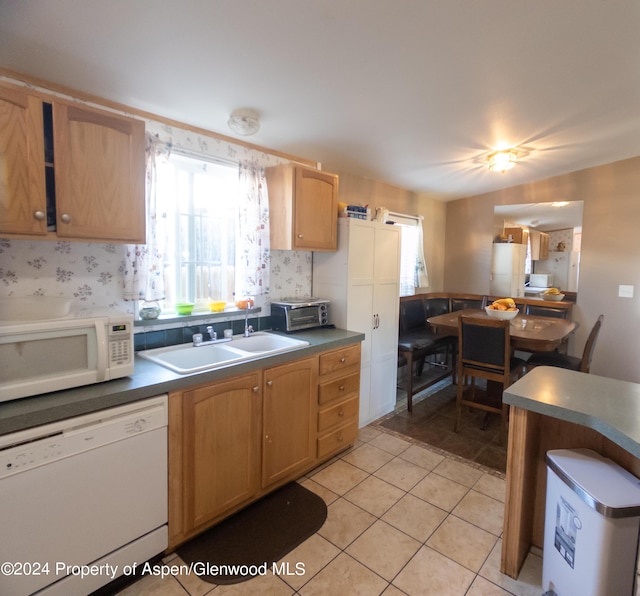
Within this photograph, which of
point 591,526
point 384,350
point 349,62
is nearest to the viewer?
point 591,526

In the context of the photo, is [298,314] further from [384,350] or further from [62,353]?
[62,353]

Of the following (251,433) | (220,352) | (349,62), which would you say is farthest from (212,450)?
(349,62)

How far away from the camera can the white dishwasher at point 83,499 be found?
48.9 inches

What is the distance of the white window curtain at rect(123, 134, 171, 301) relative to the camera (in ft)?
6.48

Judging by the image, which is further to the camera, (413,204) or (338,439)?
(413,204)

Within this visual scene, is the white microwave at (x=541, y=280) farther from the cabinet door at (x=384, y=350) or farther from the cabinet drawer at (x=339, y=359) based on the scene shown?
the cabinet drawer at (x=339, y=359)

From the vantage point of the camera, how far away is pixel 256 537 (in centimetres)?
185

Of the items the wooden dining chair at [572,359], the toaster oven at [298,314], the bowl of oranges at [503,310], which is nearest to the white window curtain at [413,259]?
the bowl of oranges at [503,310]

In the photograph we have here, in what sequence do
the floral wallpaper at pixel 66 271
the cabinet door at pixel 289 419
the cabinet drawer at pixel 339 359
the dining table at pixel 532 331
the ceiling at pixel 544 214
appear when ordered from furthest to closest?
the ceiling at pixel 544 214 → the dining table at pixel 532 331 → the cabinet drawer at pixel 339 359 → the cabinet door at pixel 289 419 → the floral wallpaper at pixel 66 271

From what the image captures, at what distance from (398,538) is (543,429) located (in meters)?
0.93

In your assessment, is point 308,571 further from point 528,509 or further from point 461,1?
point 461,1

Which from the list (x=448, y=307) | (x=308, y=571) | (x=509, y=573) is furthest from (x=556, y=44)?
(x=448, y=307)

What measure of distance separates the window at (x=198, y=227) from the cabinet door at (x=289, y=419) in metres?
0.79

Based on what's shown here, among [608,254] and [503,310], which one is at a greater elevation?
[608,254]
